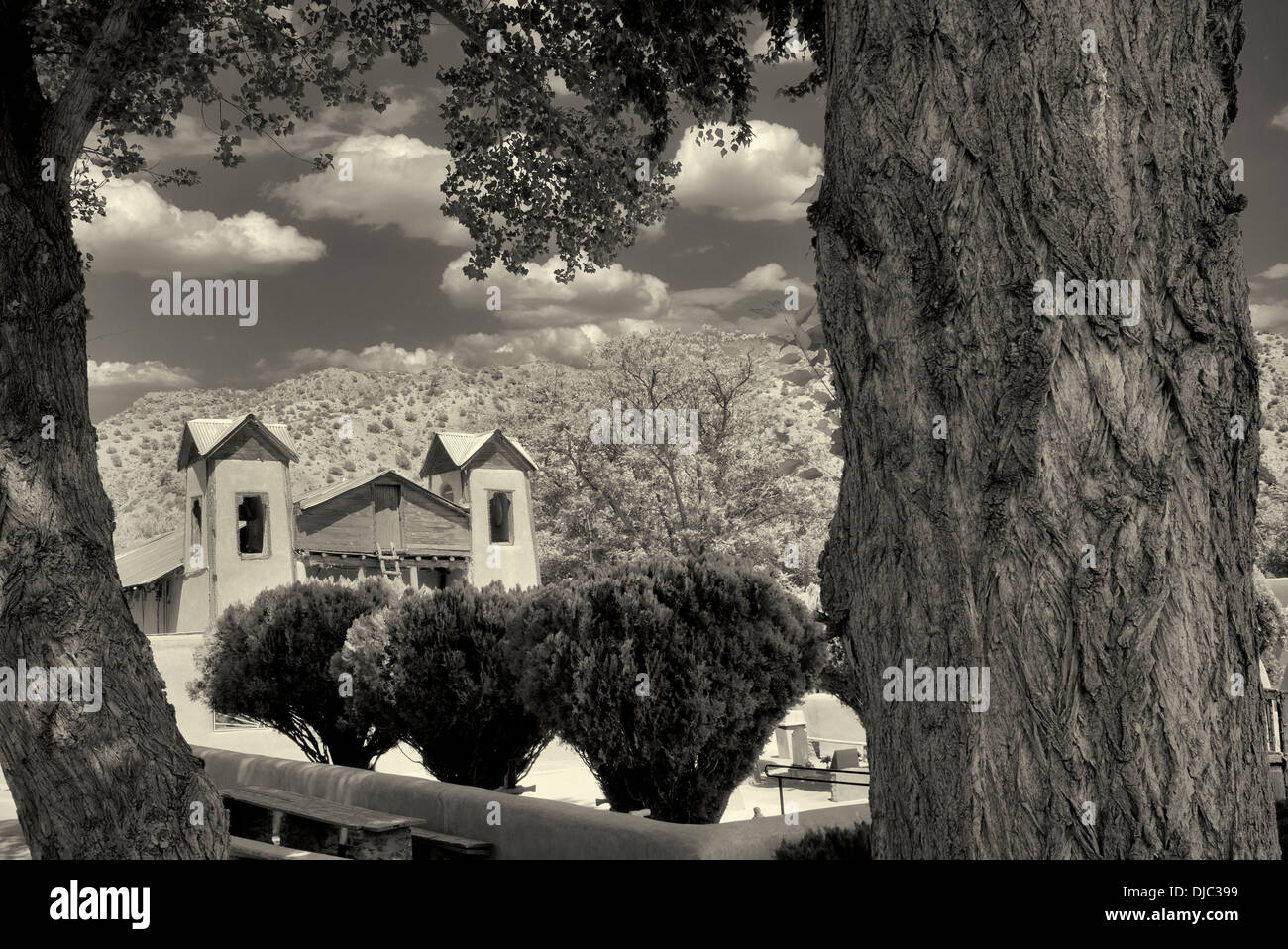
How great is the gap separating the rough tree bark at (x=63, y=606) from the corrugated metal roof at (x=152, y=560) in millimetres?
26256

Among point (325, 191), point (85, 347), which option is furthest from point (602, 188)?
point (325, 191)

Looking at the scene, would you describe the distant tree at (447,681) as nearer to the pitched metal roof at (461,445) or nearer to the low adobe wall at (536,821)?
the low adobe wall at (536,821)

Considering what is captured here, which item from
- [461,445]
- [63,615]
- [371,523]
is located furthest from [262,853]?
[371,523]

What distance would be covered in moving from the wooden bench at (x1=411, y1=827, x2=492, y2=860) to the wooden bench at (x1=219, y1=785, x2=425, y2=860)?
182 millimetres

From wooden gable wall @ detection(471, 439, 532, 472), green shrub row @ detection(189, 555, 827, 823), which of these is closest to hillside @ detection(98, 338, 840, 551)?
wooden gable wall @ detection(471, 439, 532, 472)

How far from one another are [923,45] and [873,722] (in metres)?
1.69

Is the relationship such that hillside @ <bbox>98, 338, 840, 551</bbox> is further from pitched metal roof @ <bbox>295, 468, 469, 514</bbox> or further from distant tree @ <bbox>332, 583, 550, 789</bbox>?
distant tree @ <bbox>332, 583, 550, 789</bbox>

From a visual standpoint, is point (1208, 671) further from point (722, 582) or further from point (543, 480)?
point (543, 480)

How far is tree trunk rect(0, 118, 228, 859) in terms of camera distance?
4.90m

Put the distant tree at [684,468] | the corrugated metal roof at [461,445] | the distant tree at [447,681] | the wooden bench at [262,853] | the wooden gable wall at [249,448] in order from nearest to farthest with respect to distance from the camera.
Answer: the wooden bench at [262,853]
the distant tree at [447,681]
the wooden gable wall at [249,448]
the corrugated metal roof at [461,445]
the distant tree at [684,468]

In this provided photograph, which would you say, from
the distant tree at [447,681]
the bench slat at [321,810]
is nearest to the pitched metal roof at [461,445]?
the distant tree at [447,681]

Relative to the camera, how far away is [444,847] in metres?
8.47

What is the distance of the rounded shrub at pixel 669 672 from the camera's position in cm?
838

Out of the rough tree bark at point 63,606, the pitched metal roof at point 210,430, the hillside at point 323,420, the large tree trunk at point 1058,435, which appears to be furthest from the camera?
the hillside at point 323,420
